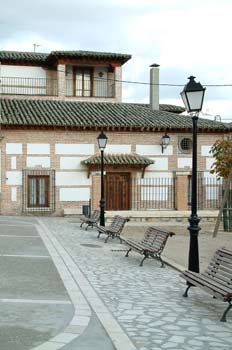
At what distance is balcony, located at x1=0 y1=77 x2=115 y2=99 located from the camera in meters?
31.2

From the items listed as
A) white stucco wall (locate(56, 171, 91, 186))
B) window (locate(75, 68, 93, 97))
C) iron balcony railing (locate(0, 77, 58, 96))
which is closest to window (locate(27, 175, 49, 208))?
white stucco wall (locate(56, 171, 91, 186))

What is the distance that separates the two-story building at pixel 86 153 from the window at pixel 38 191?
1.9 inches

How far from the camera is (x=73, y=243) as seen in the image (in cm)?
1490

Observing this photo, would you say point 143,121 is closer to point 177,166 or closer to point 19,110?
point 177,166

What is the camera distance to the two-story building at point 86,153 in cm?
2666

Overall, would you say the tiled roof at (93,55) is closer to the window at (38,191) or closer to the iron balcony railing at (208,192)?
the window at (38,191)

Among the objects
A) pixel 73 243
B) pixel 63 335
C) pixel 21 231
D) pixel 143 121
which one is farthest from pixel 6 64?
pixel 63 335

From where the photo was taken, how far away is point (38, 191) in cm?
2706

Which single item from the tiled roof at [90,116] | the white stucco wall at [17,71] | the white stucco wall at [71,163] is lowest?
the white stucco wall at [71,163]

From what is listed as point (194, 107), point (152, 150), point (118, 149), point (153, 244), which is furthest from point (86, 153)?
point (194, 107)

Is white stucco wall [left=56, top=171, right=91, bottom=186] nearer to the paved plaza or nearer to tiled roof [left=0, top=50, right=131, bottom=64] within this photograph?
tiled roof [left=0, top=50, right=131, bottom=64]

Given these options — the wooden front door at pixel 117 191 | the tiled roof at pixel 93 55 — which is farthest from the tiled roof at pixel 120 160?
the tiled roof at pixel 93 55

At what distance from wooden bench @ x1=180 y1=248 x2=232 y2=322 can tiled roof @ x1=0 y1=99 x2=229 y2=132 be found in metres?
19.4

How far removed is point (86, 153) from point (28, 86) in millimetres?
6617
